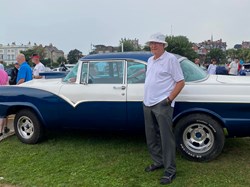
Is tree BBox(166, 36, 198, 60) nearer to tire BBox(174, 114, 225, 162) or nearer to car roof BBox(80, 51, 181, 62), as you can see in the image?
car roof BBox(80, 51, 181, 62)

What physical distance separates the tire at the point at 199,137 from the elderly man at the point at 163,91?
2.10 ft

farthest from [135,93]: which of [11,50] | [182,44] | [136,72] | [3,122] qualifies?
[11,50]

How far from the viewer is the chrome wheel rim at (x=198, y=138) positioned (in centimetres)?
453

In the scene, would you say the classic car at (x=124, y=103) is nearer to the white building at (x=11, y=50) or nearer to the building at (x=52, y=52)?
the building at (x=52, y=52)

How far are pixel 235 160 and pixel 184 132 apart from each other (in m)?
0.91

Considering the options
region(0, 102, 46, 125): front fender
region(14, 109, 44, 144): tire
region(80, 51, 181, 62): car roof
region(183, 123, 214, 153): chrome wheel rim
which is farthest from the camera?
region(14, 109, 44, 144): tire

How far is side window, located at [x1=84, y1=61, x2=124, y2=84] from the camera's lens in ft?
16.4

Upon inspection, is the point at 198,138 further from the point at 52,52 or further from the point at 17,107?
the point at 52,52

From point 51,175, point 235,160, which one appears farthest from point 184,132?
point 51,175

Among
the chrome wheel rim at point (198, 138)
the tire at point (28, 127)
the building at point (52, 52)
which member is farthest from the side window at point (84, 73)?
the building at point (52, 52)

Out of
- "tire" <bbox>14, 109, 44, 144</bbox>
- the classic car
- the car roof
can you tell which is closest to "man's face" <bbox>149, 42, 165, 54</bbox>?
the classic car

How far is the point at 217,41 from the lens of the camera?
145125 millimetres

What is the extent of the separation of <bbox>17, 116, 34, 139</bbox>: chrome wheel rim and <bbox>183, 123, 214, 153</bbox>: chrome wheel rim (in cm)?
282

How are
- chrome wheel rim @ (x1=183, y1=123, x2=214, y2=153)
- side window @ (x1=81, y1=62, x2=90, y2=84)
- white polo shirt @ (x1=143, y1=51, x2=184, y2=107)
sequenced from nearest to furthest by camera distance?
white polo shirt @ (x1=143, y1=51, x2=184, y2=107) → chrome wheel rim @ (x1=183, y1=123, x2=214, y2=153) → side window @ (x1=81, y1=62, x2=90, y2=84)
